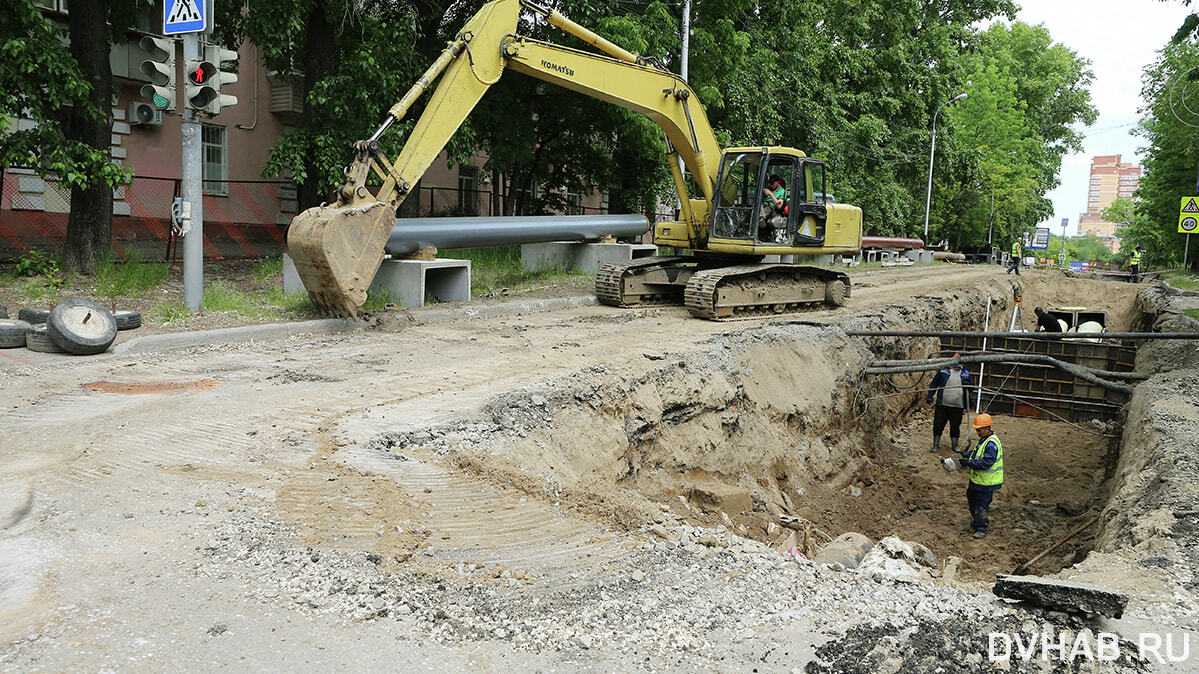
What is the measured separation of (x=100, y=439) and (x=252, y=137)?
19.3m

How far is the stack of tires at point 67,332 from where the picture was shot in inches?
344

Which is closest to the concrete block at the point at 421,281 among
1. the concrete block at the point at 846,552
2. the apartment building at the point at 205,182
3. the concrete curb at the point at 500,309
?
the concrete curb at the point at 500,309

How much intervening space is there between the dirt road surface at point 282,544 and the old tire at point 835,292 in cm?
948

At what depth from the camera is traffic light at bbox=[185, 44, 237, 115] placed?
10047 mm

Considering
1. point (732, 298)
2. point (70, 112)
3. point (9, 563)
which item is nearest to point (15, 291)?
point (70, 112)

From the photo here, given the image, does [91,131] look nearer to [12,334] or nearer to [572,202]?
[12,334]

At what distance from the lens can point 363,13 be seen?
16016mm

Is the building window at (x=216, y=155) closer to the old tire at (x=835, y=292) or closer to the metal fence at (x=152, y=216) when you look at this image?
the metal fence at (x=152, y=216)

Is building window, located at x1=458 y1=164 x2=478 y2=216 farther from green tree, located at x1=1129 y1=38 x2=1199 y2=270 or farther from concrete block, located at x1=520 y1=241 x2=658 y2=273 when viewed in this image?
green tree, located at x1=1129 y1=38 x2=1199 y2=270

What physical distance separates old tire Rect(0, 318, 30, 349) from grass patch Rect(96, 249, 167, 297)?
301cm

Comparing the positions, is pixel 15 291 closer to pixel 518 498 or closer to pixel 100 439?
pixel 100 439

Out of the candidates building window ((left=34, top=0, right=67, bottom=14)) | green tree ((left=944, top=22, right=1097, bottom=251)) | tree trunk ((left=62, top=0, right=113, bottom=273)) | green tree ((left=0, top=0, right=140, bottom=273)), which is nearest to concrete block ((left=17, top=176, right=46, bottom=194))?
building window ((left=34, top=0, right=67, bottom=14))

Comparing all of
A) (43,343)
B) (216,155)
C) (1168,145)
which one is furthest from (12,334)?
(1168,145)

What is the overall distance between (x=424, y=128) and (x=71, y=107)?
6.47 metres
